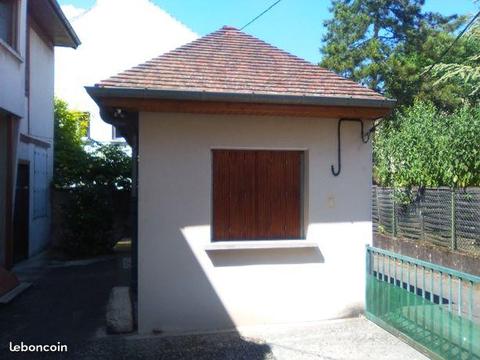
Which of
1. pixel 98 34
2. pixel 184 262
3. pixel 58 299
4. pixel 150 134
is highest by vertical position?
pixel 98 34

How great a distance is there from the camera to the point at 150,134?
612 cm

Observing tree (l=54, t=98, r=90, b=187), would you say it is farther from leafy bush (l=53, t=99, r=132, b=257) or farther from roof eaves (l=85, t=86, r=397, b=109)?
roof eaves (l=85, t=86, r=397, b=109)

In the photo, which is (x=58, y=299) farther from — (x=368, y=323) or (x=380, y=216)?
(x=380, y=216)

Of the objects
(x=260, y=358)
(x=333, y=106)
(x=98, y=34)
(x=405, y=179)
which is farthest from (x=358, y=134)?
(x=98, y=34)

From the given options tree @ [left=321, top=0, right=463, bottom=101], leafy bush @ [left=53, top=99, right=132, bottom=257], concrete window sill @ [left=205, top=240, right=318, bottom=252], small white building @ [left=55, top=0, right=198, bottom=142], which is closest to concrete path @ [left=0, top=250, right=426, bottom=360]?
concrete window sill @ [left=205, top=240, right=318, bottom=252]

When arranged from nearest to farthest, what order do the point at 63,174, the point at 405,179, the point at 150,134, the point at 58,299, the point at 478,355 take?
1. the point at 478,355
2. the point at 150,134
3. the point at 58,299
4. the point at 405,179
5. the point at 63,174

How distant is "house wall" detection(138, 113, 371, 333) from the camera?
20.1ft

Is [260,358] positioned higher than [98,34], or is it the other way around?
[98,34]

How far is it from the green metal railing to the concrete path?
20 centimetres

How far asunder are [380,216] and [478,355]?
9877 mm

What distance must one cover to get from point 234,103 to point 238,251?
1763mm

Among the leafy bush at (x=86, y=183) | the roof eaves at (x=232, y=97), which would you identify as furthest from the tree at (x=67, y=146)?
the roof eaves at (x=232, y=97)

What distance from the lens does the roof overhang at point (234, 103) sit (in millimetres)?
5852

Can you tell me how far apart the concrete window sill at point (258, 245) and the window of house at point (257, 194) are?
13cm
